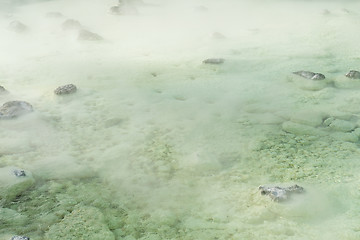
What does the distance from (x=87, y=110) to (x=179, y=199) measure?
5.13ft

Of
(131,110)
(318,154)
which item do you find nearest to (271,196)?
(318,154)

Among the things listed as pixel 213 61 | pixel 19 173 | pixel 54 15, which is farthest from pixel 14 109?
pixel 54 15

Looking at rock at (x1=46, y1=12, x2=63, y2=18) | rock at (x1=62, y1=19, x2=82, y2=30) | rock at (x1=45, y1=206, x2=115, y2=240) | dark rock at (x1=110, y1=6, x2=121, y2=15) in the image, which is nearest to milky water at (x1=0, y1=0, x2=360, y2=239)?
rock at (x1=45, y1=206, x2=115, y2=240)

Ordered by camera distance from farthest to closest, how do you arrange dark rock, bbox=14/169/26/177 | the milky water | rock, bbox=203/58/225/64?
1. rock, bbox=203/58/225/64
2. dark rock, bbox=14/169/26/177
3. the milky water

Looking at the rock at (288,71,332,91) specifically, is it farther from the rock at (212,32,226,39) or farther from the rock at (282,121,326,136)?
the rock at (212,32,226,39)

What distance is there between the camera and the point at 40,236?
2086 millimetres

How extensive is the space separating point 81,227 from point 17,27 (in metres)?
5.19

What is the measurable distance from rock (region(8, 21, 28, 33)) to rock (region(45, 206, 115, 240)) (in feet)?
16.1

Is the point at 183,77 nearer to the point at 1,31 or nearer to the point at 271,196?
the point at 271,196

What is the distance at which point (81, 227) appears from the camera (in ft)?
7.10

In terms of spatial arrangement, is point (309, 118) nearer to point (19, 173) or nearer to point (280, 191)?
point (280, 191)

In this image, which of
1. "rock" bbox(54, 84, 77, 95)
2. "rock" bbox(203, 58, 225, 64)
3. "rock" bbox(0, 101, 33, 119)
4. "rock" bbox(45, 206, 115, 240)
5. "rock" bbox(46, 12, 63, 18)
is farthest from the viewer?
"rock" bbox(46, 12, 63, 18)

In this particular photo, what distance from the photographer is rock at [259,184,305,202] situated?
7.74 ft

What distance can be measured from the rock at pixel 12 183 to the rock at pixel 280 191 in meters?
1.45
